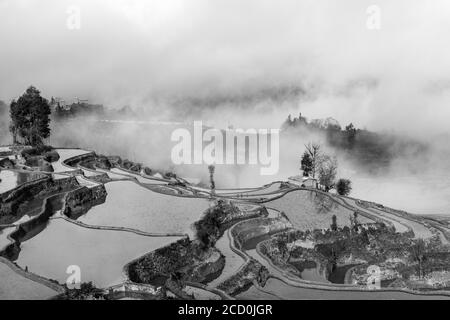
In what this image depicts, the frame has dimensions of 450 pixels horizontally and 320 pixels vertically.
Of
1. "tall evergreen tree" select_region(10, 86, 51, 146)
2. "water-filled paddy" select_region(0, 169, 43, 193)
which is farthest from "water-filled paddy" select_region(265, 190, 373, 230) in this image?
"tall evergreen tree" select_region(10, 86, 51, 146)

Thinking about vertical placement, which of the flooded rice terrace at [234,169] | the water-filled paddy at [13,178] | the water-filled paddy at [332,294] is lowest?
the flooded rice terrace at [234,169]

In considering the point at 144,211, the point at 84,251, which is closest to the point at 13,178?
the point at 144,211

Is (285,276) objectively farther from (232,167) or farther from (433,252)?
(232,167)

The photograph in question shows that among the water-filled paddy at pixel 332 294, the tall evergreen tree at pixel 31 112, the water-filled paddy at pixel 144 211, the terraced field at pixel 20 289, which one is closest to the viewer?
the terraced field at pixel 20 289

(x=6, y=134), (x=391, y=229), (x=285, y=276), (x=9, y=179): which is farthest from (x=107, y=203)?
(x=6, y=134)

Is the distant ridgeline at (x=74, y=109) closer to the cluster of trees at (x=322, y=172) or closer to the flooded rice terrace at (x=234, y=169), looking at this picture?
the flooded rice terrace at (x=234, y=169)

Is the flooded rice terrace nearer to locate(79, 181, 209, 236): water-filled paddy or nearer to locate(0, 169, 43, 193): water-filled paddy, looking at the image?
locate(79, 181, 209, 236): water-filled paddy

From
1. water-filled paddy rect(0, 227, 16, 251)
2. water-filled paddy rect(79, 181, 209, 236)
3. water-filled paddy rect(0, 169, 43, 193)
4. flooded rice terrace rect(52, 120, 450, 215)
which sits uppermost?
water-filled paddy rect(0, 169, 43, 193)

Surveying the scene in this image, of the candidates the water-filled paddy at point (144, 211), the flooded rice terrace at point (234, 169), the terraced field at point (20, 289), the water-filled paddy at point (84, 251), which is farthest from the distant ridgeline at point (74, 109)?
the terraced field at point (20, 289)
